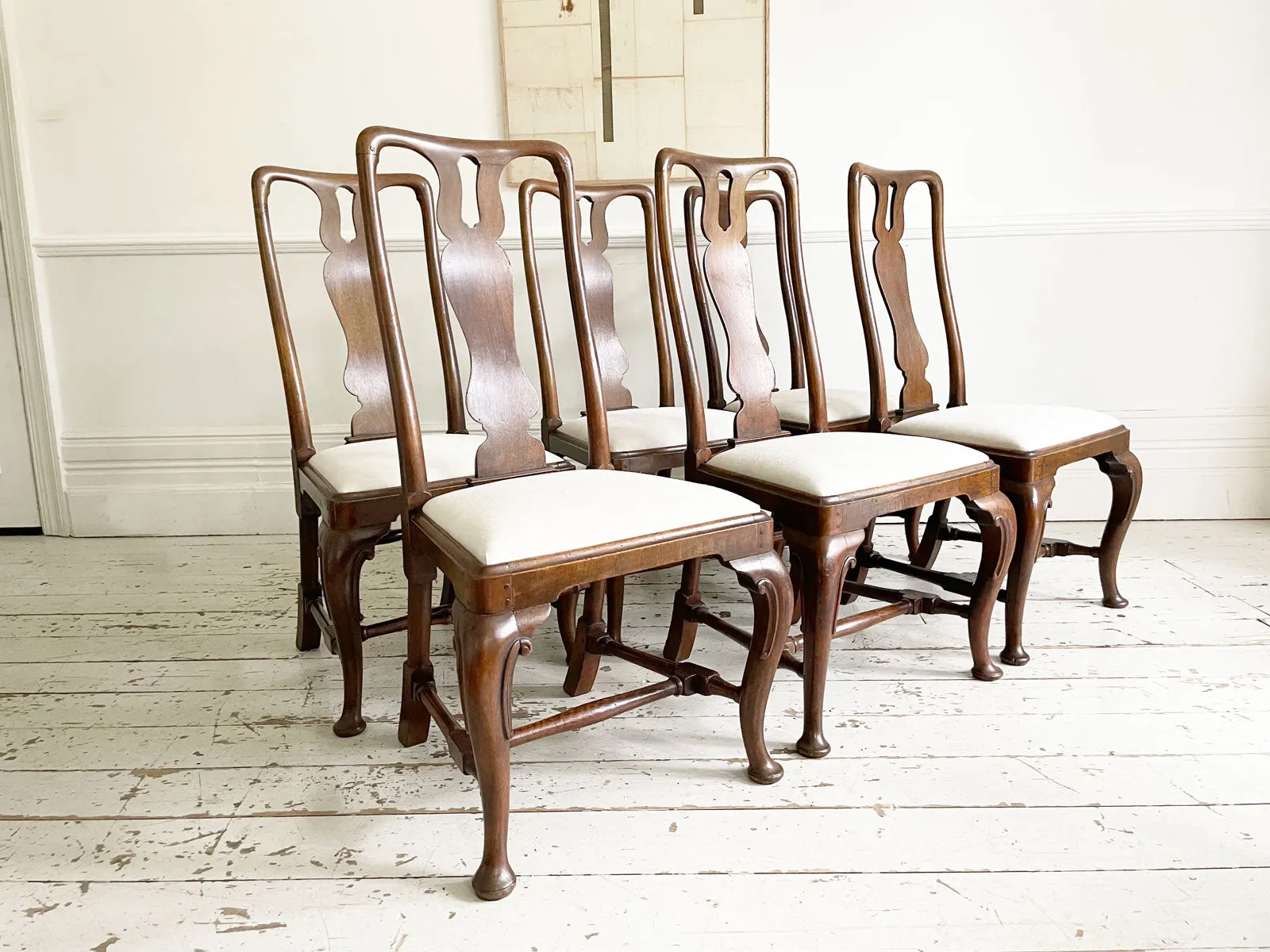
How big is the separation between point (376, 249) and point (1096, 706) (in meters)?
1.60

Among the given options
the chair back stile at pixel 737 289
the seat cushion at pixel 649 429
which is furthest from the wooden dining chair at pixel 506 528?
the seat cushion at pixel 649 429

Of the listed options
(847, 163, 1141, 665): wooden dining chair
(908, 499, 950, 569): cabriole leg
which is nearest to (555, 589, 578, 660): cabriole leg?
(847, 163, 1141, 665): wooden dining chair

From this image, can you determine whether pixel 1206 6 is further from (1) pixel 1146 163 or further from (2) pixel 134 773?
(2) pixel 134 773

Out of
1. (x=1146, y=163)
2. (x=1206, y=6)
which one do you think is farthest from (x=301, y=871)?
(x=1206, y=6)

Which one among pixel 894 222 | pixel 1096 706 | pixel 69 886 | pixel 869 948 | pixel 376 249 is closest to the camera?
pixel 869 948

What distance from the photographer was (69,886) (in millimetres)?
1299

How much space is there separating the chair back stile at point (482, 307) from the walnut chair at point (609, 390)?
0.20 meters

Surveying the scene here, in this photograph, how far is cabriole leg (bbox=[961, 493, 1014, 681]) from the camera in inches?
72.7

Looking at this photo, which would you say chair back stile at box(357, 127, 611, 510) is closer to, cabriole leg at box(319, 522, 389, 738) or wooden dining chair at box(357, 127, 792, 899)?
wooden dining chair at box(357, 127, 792, 899)

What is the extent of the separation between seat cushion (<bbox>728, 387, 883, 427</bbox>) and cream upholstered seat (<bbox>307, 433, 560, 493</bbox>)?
0.84 meters

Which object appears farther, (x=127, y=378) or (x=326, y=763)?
(x=127, y=378)

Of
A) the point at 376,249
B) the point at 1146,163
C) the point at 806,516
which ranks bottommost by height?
the point at 806,516

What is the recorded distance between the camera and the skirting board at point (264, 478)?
10.5 ft

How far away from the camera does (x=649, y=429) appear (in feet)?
7.09
